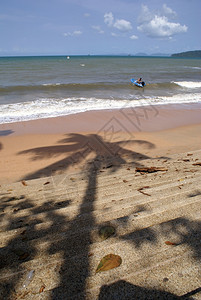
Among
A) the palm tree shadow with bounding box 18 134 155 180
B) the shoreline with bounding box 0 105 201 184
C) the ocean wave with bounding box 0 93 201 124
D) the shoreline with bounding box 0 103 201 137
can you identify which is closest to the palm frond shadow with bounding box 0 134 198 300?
the palm tree shadow with bounding box 18 134 155 180

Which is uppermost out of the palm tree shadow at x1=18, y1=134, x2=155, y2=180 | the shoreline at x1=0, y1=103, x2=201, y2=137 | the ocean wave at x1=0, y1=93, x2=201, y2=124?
the ocean wave at x1=0, y1=93, x2=201, y2=124

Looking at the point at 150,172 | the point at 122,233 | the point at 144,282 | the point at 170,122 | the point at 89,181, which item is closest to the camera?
the point at 144,282

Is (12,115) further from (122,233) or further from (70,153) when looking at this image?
(122,233)

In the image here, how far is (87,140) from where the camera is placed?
795 centimetres

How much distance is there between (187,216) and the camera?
2.36 metres

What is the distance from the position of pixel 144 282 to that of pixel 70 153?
544cm

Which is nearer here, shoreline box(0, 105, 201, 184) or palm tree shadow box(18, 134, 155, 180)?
palm tree shadow box(18, 134, 155, 180)

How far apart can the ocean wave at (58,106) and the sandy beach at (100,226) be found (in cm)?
493

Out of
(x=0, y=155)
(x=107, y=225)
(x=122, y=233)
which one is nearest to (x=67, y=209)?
(x=107, y=225)

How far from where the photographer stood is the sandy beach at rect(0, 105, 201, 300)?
1565 millimetres

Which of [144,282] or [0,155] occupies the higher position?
[144,282]

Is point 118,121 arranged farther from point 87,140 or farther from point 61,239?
point 61,239

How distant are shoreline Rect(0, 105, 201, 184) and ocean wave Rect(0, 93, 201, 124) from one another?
3.28 feet

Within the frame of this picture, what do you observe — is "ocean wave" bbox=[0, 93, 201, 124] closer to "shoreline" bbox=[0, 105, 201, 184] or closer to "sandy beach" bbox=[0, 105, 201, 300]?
"shoreline" bbox=[0, 105, 201, 184]
